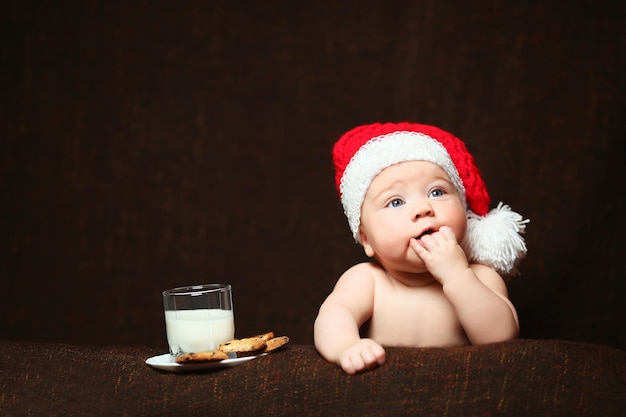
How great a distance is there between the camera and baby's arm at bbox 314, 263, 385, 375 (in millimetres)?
1029

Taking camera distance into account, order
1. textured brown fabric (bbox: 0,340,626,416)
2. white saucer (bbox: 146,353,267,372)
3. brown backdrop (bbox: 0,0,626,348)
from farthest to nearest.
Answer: brown backdrop (bbox: 0,0,626,348) < white saucer (bbox: 146,353,267,372) < textured brown fabric (bbox: 0,340,626,416)

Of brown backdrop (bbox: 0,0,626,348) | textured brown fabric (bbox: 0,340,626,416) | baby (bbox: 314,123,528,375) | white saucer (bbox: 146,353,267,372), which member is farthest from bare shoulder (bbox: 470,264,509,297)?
brown backdrop (bbox: 0,0,626,348)

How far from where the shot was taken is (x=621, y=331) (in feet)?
5.65

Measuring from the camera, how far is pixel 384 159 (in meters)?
1.24

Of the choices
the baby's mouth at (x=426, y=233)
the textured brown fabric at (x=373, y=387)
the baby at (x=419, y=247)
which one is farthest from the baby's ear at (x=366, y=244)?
the textured brown fabric at (x=373, y=387)

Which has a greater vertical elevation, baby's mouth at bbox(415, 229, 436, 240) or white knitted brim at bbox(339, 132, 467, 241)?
white knitted brim at bbox(339, 132, 467, 241)

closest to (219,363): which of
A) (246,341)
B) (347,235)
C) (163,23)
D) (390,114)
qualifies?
(246,341)

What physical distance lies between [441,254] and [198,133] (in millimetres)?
932

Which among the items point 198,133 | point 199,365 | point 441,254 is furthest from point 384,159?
point 198,133

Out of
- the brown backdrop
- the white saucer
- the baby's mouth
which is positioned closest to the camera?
the white saucer

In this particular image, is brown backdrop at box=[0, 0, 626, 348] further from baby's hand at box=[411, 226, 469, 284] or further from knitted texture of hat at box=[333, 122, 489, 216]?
baby's hand at box=[411, 226, 469, 284]

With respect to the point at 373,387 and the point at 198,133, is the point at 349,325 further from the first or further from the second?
the point at 198,133

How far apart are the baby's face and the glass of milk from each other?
25cm

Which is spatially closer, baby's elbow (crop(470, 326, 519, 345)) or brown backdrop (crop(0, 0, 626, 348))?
baby's elbow (crop(470, 326, 519, 345))
